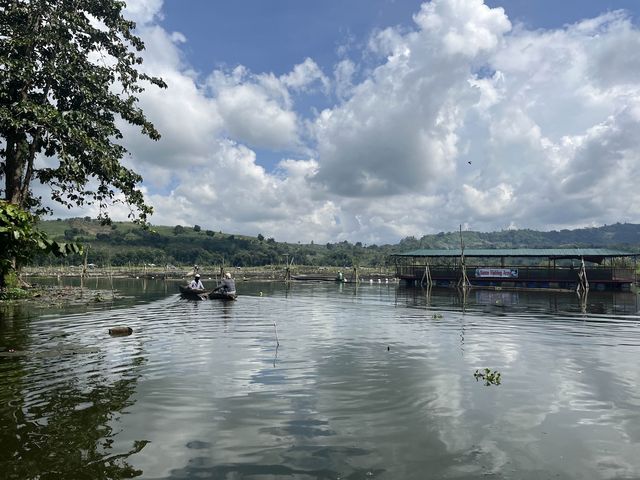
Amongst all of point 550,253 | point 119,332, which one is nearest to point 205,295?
point 119,332

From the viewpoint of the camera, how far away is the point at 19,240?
10977mm

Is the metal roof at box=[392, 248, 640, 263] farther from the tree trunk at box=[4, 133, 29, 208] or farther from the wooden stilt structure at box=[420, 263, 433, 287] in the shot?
the tree trunk at box=[4, 133, 29, 208]

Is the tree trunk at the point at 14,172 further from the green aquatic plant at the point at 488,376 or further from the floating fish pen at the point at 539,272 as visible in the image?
the floating fish pen at the point at 539,272

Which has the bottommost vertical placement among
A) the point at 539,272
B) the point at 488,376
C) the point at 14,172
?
the point at 488,376

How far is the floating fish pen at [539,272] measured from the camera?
189ft

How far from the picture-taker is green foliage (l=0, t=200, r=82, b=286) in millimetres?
10148

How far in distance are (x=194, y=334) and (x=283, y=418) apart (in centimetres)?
1267

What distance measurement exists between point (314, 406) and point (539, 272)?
2351 inches

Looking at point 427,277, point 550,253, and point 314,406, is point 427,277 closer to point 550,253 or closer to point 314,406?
point 550,253

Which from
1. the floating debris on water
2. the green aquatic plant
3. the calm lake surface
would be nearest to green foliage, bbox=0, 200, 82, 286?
the calm lake surface

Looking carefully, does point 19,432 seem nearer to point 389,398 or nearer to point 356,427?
point 356,427

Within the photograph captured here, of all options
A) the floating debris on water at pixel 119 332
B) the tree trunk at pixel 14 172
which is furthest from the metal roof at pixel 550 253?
the floating debris on water at pixel 119 332

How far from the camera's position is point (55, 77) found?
83.7 ft

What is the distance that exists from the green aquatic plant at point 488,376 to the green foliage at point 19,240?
40.2 ft
